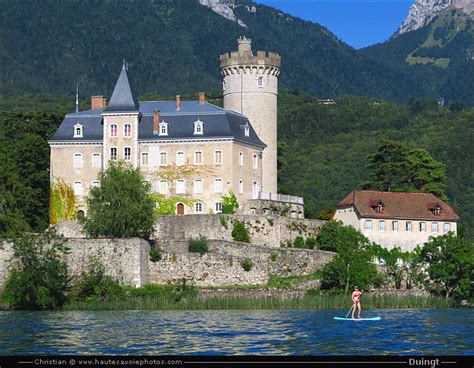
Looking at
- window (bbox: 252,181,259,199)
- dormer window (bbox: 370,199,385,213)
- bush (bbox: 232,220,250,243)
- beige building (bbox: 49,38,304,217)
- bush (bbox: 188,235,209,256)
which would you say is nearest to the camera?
bush (bbox: 188,235,209,256)

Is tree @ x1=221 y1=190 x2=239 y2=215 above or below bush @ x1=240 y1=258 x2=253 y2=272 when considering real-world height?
above

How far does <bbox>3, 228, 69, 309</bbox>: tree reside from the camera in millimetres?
52156

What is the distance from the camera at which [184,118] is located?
66688 millimetres

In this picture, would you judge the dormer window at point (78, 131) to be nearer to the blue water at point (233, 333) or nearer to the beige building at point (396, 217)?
the beige building at point (396, 217)

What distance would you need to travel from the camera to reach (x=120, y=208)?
189 feet

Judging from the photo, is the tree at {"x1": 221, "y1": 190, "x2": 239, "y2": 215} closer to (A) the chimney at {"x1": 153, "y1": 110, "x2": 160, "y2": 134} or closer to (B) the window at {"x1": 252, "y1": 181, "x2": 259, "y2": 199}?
(B) the window at {"x1": 252, "y1": 181, "x2": 259, "y2": 199}

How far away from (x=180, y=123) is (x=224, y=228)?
828 centimetres

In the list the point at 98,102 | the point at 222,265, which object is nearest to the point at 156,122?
the point at 98,102

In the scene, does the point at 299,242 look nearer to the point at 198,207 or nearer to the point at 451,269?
the point at 198,207

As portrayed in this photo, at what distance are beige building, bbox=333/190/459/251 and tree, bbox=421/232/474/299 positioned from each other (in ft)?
19.3

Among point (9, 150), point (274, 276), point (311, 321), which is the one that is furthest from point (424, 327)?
point (9, 150)

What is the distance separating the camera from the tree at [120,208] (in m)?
57.6

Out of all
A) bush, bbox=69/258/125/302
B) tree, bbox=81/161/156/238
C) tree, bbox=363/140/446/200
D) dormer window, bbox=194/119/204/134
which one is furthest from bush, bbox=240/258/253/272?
tree, bbox=363/140/446/200

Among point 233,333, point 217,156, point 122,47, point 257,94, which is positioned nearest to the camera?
point 233,333
